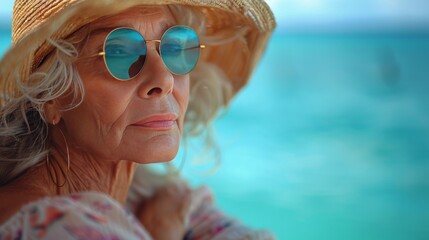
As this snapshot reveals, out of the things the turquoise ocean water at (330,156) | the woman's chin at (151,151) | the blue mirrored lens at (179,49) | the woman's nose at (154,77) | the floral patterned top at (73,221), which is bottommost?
the floral patterned top at (73,221)

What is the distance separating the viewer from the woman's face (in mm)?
1728

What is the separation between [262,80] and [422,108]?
3956mm

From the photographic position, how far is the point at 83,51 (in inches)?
68.2

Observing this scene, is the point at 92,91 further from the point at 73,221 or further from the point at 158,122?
the point at 73,221

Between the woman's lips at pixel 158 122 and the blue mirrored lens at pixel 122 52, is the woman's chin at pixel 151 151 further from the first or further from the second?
the blue mirrored lens at pixel 122 52

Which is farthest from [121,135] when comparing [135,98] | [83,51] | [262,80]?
[262,80]

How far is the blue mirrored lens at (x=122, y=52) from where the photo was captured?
1705 millimetres

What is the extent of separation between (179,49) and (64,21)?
0.38 meters

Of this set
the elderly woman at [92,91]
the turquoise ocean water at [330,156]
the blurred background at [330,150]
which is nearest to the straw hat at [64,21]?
the elderly woman at [92,91]

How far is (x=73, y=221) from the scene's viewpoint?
4.35ft

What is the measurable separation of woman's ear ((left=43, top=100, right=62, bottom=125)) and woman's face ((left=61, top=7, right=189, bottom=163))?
24mm

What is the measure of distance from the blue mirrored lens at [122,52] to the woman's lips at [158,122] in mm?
129

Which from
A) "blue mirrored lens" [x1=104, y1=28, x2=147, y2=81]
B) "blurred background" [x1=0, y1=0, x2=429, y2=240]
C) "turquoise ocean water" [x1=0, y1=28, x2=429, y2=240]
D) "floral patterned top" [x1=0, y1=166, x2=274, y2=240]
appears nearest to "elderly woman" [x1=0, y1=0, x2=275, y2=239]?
"blue mirrored lens" [x1=104, y1=28, x2=147, y2=81]

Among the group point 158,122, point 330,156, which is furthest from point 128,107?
point 330,156
